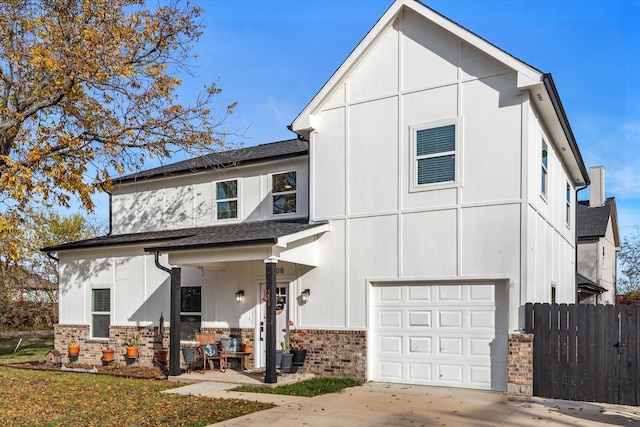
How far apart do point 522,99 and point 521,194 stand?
1.96 m

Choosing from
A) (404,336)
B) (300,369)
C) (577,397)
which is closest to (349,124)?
(404,336)

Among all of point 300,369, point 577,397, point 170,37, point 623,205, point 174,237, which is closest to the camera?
point 577,397

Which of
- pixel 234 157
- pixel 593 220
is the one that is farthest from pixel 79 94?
pixel 593 220

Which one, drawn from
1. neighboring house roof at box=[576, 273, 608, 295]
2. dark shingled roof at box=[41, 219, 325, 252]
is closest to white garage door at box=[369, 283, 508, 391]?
dark shingled roof at box=[41, 219, 325, 252]

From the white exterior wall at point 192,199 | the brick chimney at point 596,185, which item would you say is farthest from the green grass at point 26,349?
the brick chimney at point 596,185

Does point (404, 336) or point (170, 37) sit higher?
point (170, 37)

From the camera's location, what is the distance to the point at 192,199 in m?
17.5

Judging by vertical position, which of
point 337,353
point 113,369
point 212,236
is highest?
point 212,236

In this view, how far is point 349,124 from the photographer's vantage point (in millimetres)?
13398

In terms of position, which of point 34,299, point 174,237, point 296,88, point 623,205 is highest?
point 296,88

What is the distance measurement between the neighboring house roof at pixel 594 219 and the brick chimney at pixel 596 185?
39 cm

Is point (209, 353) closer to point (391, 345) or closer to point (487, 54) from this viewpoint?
point (391, 345)

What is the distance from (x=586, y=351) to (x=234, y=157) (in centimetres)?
1046

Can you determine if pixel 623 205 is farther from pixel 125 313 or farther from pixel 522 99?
pixel 125 313
